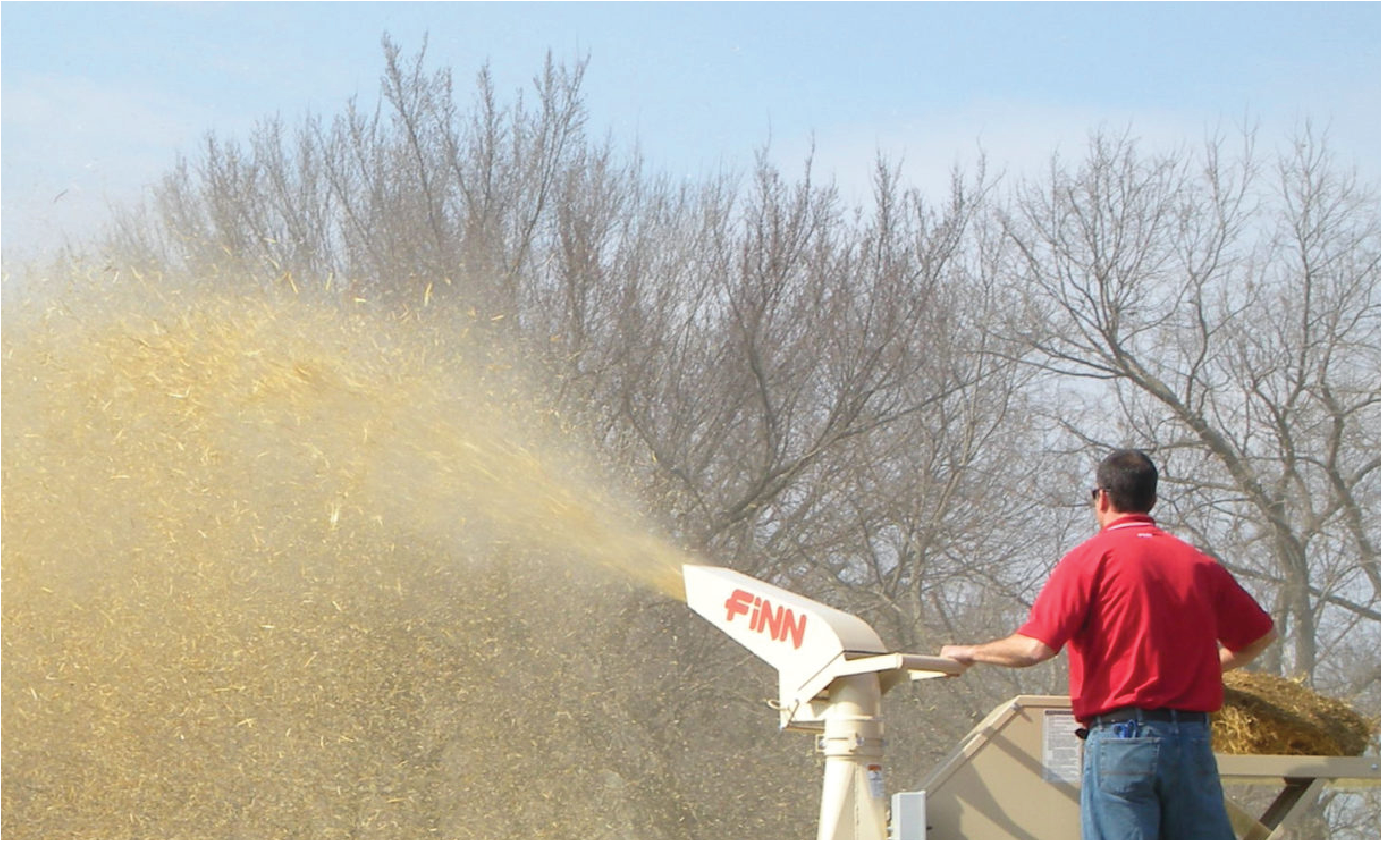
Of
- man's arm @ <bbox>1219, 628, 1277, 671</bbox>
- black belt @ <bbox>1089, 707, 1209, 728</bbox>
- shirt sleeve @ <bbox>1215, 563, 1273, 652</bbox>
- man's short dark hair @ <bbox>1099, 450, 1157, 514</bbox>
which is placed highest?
man's short dark hair @ <bbox>1099, 450, 1157, 514</bbox>

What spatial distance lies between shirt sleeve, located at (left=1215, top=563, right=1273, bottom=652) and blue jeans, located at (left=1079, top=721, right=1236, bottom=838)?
31cm

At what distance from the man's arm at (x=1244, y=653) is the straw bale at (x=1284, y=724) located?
1013 mm

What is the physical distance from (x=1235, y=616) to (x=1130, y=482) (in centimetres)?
47

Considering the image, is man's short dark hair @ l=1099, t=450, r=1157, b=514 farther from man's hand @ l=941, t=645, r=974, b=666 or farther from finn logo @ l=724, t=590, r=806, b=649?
finn logo @ l=724, t=590, r=806, b=649

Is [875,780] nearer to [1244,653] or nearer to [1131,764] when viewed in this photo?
[1131,764]

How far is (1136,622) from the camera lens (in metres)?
4.05

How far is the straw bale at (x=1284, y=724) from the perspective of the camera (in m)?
5.33

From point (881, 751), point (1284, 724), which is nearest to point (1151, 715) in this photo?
point (881, 751)

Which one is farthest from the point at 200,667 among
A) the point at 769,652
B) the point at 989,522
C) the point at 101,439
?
the point at 989,522

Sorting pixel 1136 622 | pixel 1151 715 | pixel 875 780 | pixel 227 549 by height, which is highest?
pixel 227 549

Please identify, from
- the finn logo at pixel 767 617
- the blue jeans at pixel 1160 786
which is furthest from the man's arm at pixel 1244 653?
the finn logo at pixel 767 617

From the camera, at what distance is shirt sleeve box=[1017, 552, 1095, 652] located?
4012 millimetres

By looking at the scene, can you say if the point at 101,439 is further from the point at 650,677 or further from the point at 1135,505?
the point at 1135,505

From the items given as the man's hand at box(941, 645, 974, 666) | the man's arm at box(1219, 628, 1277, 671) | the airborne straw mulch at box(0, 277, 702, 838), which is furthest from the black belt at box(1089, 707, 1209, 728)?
the airborne straw mulch at box(0, 277, 702, 838)
